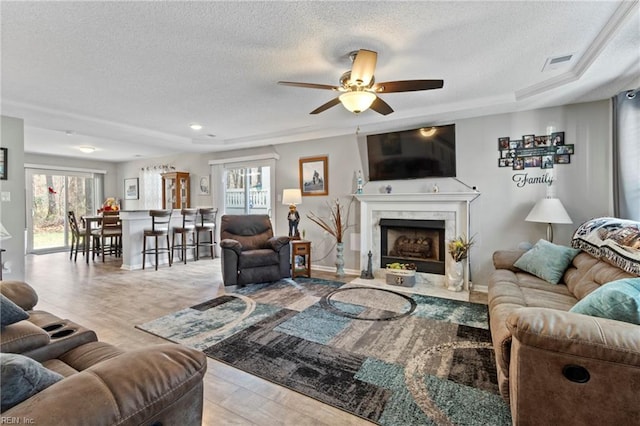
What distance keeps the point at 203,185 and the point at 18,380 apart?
20.7 ft

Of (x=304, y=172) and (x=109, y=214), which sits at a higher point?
(x=304, y=172)

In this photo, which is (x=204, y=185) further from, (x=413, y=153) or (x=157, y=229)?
(x=413, y=153)

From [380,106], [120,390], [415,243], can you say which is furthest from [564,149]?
[120,390]

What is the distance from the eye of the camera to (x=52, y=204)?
24.4 feet

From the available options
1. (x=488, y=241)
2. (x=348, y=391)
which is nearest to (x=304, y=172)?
(x=488, y=241)

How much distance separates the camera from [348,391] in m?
1.83

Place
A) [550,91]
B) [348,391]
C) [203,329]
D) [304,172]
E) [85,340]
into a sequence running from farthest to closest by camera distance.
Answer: [304,172], [550,91], [203,329], [348,391], [85,340]

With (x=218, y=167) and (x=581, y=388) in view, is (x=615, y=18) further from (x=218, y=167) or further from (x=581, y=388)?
(x=218, y=167)

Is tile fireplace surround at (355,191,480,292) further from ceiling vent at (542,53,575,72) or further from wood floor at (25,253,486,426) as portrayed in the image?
ceiling vent at (542,53,575,72)

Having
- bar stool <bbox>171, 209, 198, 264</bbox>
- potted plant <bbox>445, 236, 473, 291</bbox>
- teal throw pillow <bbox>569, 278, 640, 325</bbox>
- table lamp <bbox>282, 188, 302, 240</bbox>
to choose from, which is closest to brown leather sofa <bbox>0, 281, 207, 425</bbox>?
teal throw pillow <bbox>569, 278, 640, 325</bbox>

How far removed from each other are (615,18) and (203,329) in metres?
3.84

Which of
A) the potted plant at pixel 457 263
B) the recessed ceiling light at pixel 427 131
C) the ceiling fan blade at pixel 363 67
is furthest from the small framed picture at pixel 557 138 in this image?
the ceiling fan blade at pixel 363 67

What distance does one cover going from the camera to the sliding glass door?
278 inches

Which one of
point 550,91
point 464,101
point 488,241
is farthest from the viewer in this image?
point 488,241
